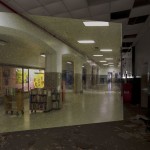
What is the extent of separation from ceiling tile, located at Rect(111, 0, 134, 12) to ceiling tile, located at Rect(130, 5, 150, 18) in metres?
0.41

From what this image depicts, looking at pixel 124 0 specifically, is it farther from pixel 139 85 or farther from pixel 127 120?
pixel 139 85

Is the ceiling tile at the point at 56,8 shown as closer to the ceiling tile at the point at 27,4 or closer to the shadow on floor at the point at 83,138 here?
the ceiling tile at the point at 27,4

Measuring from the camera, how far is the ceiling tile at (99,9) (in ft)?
18.7

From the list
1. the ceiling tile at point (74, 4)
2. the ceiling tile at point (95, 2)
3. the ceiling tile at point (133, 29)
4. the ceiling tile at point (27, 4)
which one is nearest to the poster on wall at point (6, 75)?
the ceiling tile at point (27, 4)

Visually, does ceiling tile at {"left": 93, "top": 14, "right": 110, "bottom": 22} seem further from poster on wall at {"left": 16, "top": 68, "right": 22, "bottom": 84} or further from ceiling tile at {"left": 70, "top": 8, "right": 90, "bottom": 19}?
poster on wall at {"left": 16, "top": 68, "right": 22, "bottom": 84}

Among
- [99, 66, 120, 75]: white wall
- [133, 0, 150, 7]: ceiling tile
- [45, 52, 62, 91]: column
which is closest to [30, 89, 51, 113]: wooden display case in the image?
[45, 52, 62, 91]: column

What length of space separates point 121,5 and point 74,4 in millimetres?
1230

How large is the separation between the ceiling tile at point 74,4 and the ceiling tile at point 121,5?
73 centimetres

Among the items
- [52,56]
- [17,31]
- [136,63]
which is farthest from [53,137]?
[136,63]

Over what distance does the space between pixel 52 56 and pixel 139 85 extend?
15.1ft

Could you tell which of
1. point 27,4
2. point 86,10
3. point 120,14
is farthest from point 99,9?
point 27,4

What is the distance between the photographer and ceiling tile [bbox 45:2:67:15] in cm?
548

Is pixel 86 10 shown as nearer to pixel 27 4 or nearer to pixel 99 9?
pixel 99 9

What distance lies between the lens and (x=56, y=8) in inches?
226
